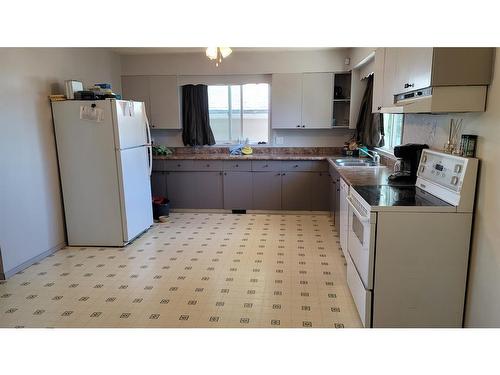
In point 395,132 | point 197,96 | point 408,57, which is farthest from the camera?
point 197,96

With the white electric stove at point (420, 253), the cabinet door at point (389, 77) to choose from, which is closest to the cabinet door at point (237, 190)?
the cabinet door at point (389, 77)

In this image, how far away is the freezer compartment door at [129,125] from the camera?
12.9 ft

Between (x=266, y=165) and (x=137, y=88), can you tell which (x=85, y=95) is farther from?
(x=266, y=165)

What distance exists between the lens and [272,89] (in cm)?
554

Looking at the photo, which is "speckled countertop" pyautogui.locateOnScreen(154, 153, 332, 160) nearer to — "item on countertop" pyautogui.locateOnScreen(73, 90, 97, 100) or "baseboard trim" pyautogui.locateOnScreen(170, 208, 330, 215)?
"baseboard trim" pyautogui.locateOnScreen(170, 208, 330, 215)

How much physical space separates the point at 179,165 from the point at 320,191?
220cm

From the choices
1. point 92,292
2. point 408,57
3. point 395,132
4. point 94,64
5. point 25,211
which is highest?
point 94,64

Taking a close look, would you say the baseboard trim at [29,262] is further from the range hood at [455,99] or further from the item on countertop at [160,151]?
the range hood at [455,99]

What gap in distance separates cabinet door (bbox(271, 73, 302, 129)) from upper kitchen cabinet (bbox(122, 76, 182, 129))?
158cm

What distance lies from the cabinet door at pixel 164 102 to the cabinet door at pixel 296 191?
79.5 inches
